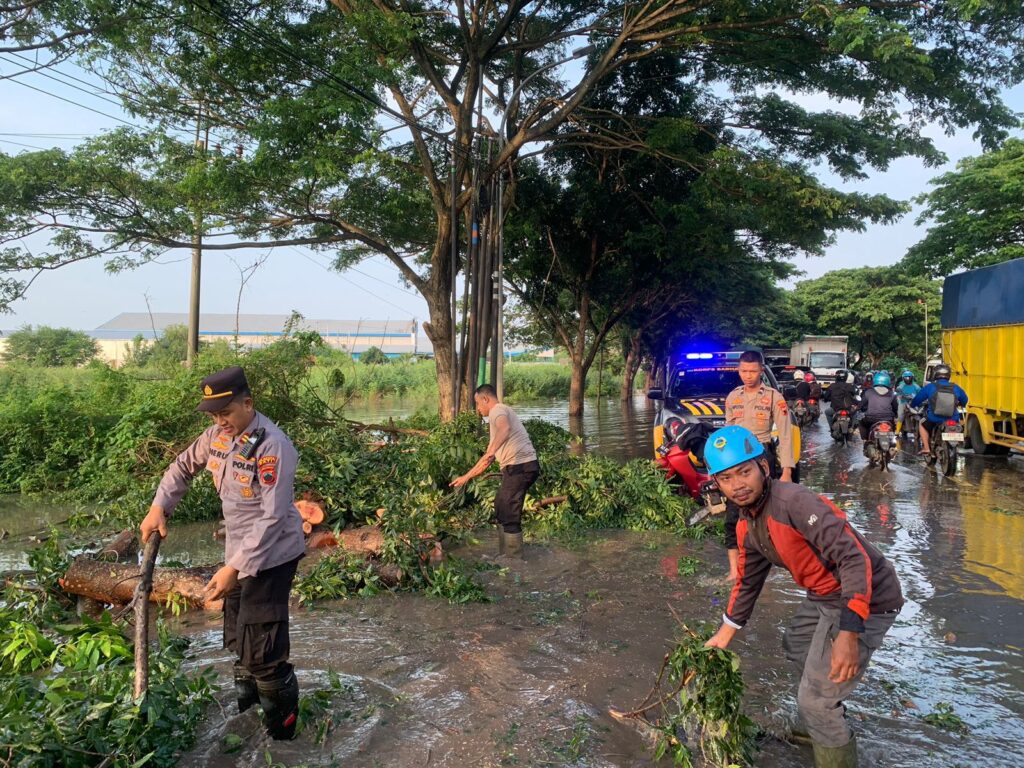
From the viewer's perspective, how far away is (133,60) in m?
13.4

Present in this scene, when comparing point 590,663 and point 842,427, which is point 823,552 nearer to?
point 590,663

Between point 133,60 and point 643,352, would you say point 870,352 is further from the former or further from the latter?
point 133,60

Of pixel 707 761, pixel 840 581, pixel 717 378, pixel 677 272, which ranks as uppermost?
pixel 677 272

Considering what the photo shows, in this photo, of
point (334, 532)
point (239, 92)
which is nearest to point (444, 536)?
point (334, 532)

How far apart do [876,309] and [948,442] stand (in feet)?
110

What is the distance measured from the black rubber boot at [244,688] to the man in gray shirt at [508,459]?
130 inches

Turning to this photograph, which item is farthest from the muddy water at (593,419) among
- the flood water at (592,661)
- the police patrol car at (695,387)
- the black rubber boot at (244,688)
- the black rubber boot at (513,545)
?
the black rubber boot at (244,688)

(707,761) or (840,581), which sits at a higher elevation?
(840,581)

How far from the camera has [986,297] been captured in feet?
43.9

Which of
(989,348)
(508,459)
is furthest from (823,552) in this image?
(989,348)

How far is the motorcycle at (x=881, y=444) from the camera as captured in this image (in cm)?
1237

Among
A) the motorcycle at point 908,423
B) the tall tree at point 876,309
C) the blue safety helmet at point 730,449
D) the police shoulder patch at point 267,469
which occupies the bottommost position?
the motorcycle at point 908,423

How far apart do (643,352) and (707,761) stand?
36.0m

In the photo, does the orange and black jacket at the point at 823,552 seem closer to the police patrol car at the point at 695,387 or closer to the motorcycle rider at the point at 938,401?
the police patrol car at the point at 695,387
